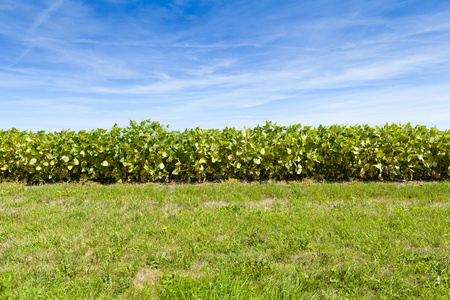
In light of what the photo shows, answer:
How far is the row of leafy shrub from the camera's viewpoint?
7.84 m

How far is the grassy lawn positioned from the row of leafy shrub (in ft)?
6.05

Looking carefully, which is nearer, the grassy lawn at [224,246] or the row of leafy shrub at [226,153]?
the grassy lawn at [224,246]

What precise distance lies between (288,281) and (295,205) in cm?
254

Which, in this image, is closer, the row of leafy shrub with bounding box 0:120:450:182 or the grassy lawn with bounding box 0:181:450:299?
the grassy lawn with bounding box 0:181:450:299

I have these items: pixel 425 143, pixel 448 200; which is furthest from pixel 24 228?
pixel 425 143

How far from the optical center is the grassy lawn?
3078mm

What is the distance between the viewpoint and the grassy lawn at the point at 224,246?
3.08 meters

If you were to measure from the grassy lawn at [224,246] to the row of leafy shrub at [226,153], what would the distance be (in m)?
1.84

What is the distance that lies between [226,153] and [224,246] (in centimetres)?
414

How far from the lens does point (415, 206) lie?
5.58 m

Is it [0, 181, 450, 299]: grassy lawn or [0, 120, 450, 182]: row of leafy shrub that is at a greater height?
[0, 120, 450, 182]: row of leafy shrub

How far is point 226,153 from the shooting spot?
786 cm

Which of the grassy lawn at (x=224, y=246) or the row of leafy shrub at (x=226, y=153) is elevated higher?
the row of leafy shrub at (x=226, y=153)

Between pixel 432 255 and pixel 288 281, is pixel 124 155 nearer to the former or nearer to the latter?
pixel 288 281
